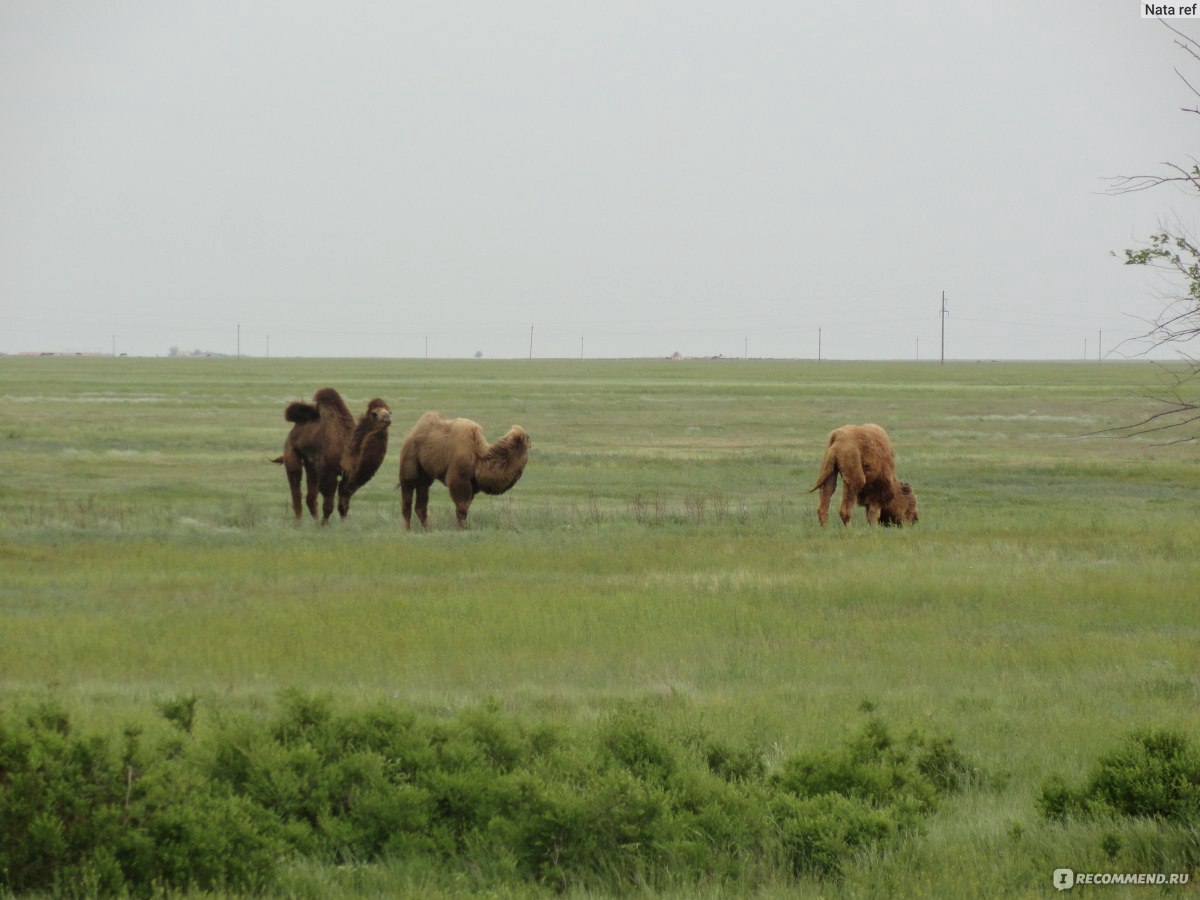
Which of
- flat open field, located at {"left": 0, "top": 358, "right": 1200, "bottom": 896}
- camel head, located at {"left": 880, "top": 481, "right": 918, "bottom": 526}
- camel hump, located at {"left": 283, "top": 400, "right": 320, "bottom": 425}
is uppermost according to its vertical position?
camel hump, located at {"left": 283, "top": 400, "right": 320, "bottom": 425}

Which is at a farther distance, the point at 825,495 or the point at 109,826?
the point at 825,495

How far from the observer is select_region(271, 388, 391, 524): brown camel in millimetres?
20391

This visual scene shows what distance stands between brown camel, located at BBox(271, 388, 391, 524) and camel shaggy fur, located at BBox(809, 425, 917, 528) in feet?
22.5

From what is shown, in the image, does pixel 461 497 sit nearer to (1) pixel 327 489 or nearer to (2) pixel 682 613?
(1) pixel 327 489

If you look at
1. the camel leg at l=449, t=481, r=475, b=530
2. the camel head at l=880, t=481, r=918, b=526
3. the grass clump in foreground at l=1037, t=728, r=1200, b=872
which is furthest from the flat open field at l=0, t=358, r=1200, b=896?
the camel head at l=880, t=481, r=918, b=526

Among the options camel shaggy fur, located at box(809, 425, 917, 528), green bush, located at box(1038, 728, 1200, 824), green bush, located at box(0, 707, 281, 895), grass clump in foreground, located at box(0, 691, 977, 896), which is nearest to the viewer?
green bush, located at box(0, 707, 281, 895)

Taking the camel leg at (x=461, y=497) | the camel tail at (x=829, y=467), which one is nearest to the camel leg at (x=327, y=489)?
the camel leg at (x=461, y=497)

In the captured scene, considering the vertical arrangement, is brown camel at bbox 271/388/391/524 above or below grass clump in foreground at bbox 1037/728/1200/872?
above

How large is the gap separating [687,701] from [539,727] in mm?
2267

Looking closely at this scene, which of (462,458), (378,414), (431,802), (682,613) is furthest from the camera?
(378,414)

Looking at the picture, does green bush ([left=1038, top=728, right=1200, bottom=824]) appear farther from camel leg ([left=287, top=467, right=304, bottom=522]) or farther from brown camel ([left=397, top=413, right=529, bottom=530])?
camel leg ([left=287, top=467, right=304, bottom=522])

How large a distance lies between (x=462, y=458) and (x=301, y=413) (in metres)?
2.65

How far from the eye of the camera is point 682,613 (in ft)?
48.0

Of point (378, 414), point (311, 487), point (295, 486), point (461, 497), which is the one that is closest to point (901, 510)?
point (461, 497)
